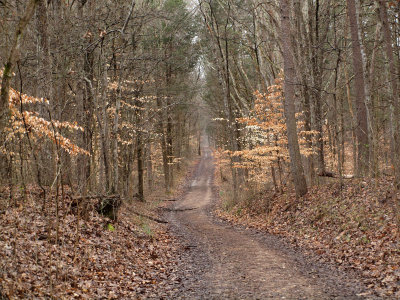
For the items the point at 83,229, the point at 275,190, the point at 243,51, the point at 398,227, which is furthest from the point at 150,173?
the point at 398,227

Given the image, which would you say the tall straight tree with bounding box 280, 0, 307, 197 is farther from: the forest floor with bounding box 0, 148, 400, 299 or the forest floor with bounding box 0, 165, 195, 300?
the forest floor with bounding box 0, 165, 195, 300

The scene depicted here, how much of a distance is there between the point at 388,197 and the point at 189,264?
5.66 meters

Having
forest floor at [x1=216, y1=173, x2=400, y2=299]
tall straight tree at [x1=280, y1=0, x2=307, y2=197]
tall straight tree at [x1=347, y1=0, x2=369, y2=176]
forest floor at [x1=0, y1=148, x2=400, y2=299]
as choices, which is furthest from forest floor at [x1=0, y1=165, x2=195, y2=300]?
tall straight tree at [x1=347, y1=0, x2=369, y2=176]

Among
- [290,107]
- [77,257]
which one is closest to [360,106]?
[290,107]

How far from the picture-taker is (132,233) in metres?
10.9

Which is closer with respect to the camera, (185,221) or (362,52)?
(362,52)

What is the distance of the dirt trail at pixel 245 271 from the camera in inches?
245

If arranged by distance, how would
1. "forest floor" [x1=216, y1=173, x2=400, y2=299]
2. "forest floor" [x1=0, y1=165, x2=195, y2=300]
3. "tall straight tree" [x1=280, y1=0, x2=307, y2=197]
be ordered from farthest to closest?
"tall straight tree" [x1=280, y1=0, x2=307, y2=197] → "forest floor" [x1=216, y1=173, x2=400, y2=299] → "forest floor" [x1=0, y1=165, x2=195, y2=300]

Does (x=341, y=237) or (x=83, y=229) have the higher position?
(x=83, y=229)

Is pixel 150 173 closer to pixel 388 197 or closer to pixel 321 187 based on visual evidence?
pixel 321 187

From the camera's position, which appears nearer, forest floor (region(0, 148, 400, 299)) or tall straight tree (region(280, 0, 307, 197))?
forest floor (region(0, 148, 400, 299))

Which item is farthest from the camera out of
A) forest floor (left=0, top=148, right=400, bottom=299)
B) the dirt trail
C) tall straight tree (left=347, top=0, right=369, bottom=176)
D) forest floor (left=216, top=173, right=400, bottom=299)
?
tall straight tree (left=347, top=0, right=369, bottom=176)

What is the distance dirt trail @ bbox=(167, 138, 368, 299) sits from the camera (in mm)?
6223

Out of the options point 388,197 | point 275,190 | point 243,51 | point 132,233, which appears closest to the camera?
point 388,197
